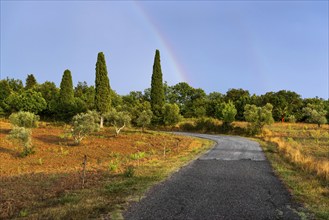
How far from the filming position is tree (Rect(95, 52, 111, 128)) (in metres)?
45.5

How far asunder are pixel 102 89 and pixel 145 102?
338 inches

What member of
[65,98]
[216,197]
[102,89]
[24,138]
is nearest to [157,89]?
[102,89]

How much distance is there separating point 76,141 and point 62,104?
30.9m

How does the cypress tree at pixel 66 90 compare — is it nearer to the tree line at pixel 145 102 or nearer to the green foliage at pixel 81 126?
the tree line at pixel 145 102

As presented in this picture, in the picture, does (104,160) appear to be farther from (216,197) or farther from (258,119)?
(258,119)

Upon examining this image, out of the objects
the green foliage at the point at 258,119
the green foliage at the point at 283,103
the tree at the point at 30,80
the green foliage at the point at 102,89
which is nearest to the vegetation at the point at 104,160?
the green foliage at the point at 258,119

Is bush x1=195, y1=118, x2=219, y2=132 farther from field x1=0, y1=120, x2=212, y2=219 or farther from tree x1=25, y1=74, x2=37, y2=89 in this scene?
tree x1=25, y1=74, x2=37, y2=89

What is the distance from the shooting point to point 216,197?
30.8 feet

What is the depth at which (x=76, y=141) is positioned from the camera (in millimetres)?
26438

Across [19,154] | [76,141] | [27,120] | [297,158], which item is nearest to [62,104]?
[27,120]

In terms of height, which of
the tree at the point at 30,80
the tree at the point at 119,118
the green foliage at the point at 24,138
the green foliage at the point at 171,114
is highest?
the tree at the point at 30,80

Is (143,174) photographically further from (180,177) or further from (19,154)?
(19,154)

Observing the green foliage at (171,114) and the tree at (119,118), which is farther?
the green foliage at (171,114)

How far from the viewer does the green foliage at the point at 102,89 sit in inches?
1790
